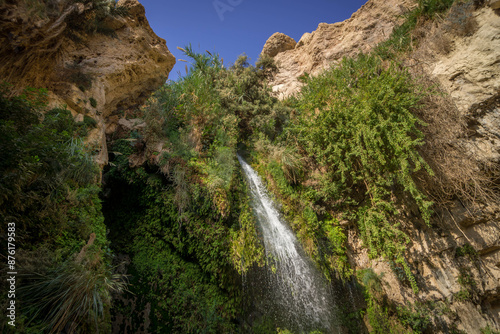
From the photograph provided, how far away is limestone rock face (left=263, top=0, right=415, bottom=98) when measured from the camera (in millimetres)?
10445

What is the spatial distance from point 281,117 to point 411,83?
5.26 m

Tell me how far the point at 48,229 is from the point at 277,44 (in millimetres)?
15875

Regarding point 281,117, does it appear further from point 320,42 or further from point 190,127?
point 320,42

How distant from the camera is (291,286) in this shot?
5.40 m

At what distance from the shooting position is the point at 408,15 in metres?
7.68

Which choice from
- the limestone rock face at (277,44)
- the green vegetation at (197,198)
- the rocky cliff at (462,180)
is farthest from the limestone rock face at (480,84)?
the limestone rock face at (277,44)

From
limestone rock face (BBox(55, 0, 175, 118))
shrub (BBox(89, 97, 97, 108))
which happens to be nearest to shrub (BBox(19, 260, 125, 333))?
limestone rock face (BBox(55, 0, 175, 118))

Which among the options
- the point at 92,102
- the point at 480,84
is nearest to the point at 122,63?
the point at 92,102

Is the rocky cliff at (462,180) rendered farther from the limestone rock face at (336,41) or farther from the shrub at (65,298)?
the shrub at (65,298)

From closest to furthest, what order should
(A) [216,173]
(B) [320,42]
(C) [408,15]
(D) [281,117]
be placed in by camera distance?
(A) [216,173]
(C) [408,15]
(D) [281,117]
(B) [320,42]

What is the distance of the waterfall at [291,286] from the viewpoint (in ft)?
16.6

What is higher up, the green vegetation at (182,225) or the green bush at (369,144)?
the green bush at (369,144)

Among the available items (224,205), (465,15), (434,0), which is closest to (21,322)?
(224,205)

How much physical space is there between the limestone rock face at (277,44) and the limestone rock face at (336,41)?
21.4 inches
